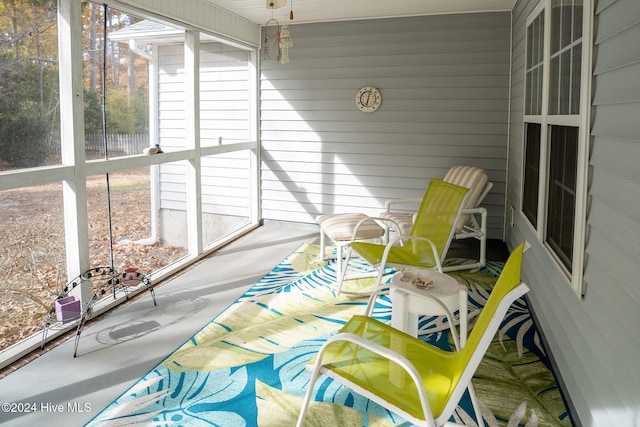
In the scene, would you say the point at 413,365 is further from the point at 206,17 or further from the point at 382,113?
the point at 382,113

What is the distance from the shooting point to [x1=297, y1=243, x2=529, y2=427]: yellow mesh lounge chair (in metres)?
1.79

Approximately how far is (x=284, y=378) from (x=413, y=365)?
1.05 metres

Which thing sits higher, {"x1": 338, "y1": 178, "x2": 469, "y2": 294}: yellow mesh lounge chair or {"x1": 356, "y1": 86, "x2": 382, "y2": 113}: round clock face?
{"x1": 356, "y1": 86, "x2": 382, "y2": 113}: round clock face

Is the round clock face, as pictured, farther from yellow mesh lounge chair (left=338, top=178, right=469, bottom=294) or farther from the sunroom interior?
yellow mesh lounge chair (left=338, top=178, right=469, bottom=294)

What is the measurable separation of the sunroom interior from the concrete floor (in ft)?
0.18

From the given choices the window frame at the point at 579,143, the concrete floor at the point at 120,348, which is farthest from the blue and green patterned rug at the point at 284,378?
the window frame at the point at 579,143

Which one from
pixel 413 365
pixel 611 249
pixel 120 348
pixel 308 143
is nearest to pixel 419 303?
pixel 413 365

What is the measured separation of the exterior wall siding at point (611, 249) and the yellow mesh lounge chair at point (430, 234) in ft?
4.15

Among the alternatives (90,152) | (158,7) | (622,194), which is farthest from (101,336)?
(622,194)

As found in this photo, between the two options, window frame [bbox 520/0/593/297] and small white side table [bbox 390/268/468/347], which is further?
small white side table [bbox 390/268/468/347]

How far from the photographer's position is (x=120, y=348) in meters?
3.21

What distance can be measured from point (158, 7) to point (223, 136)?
224cm

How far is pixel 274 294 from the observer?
165 inches

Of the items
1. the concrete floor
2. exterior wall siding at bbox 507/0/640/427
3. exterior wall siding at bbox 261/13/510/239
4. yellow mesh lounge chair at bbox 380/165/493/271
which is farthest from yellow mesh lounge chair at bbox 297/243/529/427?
exterior wall siding at bbox 261/13/510/239
